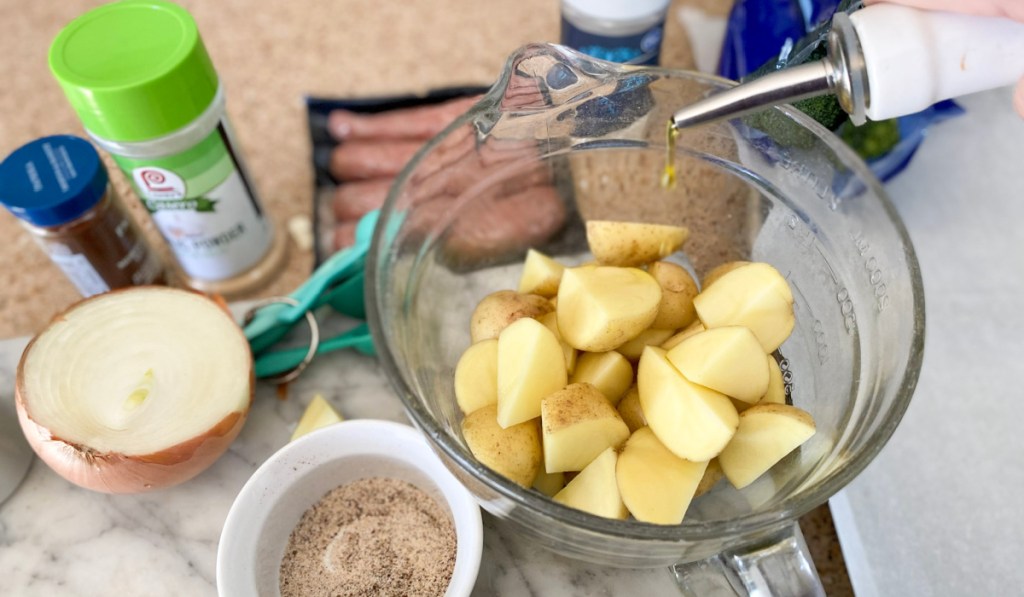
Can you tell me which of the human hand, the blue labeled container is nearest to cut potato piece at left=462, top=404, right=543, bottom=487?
the human hand

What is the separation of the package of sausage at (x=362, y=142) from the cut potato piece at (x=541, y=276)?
0.32m

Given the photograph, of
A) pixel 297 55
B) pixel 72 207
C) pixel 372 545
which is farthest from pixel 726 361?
pixel 297 55

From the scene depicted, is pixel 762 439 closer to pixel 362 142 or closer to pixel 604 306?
pixel 604 306

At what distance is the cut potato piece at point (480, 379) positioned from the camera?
0.54 m

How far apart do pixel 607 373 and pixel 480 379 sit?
86 millimetres

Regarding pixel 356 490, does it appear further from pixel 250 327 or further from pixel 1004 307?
pixel 1004 307

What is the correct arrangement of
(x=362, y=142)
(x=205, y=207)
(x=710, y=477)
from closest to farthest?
(x=710, y=477), (x=205, y=207), (x=362, y=142)

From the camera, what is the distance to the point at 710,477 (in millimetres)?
511

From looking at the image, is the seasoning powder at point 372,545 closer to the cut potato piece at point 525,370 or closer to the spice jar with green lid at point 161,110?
the cut potato piece at point 525,370

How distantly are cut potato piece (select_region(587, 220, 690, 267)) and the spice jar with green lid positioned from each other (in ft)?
1.08

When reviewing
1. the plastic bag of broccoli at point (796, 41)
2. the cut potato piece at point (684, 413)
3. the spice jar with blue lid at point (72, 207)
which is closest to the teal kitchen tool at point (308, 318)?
the spice jar with blue lid at point (72, 207)

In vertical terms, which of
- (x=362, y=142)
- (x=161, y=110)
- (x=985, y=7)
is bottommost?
(x=362, y=142)

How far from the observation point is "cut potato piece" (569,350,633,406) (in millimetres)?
541

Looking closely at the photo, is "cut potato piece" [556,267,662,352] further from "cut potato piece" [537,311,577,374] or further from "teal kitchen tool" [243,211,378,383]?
"teal kitchen tool" [243,211,378,383]
